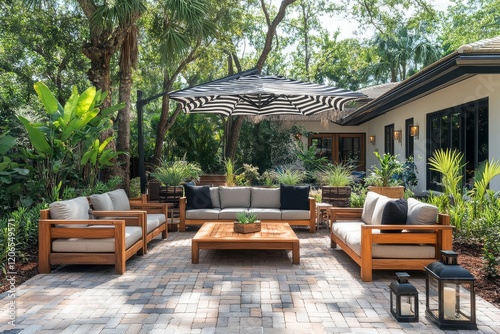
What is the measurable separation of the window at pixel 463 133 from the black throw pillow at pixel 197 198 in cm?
522

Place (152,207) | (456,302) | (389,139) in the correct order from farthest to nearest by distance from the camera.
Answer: (389,139)
(152,207)
(456,302)

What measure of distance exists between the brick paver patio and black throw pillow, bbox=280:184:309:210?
2166mm

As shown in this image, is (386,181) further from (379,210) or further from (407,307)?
(407,307)

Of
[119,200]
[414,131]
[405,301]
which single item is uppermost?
[414,131]

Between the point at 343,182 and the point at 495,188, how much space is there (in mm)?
2666

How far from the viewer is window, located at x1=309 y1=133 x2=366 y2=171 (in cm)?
1914

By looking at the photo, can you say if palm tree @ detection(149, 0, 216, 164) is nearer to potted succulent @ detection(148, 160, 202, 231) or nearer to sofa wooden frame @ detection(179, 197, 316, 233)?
potted succulent @ detection(148, 160, 202, 231)

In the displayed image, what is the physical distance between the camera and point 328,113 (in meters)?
8.98

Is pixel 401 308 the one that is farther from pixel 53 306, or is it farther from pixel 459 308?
pixel 53 306

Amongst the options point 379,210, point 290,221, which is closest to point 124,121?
point 290,221

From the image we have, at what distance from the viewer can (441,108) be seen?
10.4 metres

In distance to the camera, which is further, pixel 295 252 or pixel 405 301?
pixel 295 252

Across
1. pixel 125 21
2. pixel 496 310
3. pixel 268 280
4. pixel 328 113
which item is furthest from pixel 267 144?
pixel 496 310

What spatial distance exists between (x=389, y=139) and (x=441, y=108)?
530cm
